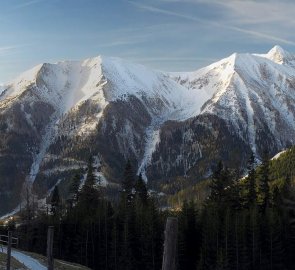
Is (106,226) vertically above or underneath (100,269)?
above

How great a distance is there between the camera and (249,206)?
330ft

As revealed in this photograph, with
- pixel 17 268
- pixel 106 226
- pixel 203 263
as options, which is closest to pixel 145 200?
pixel 106 226

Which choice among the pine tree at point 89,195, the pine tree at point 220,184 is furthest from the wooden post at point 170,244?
the pine tree at point 89,195

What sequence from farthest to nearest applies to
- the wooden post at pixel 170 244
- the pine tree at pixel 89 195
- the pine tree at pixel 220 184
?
1. the pine tree at pixel 89 195
2. the pine tree at pixel 220 184
3. the wooden post at pixel 170 244

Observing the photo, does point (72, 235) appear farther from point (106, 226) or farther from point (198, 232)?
point (198, 232)

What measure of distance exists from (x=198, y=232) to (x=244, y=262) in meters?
11.1

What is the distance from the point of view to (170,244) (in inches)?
583

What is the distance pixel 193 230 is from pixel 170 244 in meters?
85.1

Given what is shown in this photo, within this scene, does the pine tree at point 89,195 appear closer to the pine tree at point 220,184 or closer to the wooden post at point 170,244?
the pine tree at point 220,184

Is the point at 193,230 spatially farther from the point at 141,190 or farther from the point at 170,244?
the point at 170,244

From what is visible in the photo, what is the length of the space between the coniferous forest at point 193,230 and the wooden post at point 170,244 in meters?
72.4

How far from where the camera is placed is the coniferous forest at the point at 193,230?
9125 centimetres

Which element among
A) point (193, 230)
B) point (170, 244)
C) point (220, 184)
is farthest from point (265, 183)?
point (170, 244)

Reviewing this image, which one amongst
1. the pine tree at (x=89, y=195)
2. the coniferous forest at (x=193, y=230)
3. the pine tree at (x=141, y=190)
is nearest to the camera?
the coniferous forest at (x=193, y=230)
